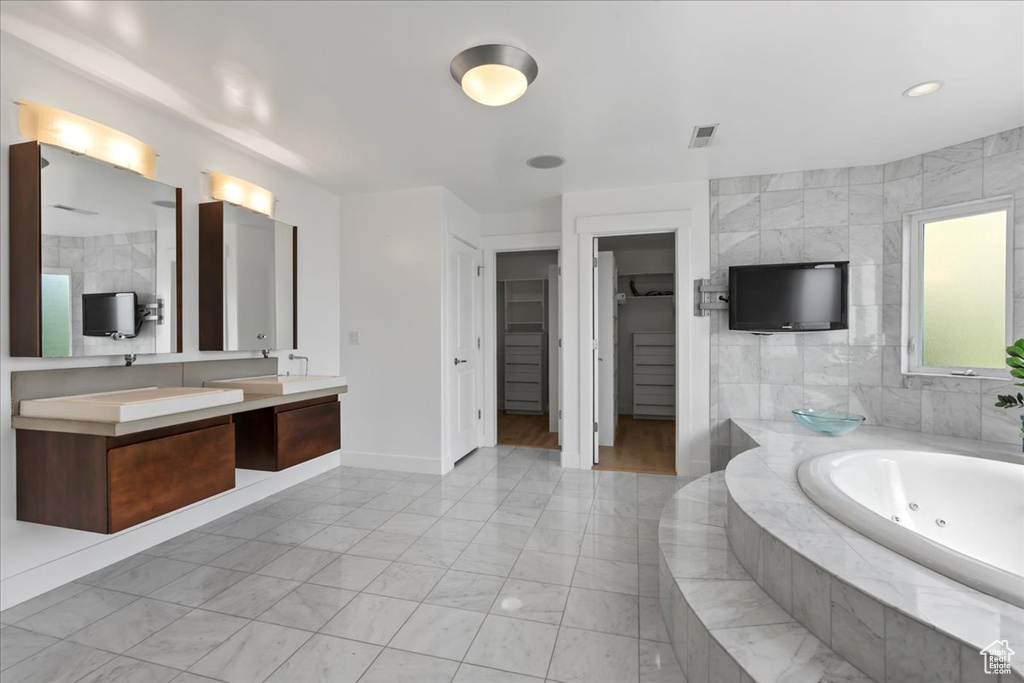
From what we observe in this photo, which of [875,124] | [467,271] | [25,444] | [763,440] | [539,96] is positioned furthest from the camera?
[467,271]

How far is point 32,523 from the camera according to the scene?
6.53ft

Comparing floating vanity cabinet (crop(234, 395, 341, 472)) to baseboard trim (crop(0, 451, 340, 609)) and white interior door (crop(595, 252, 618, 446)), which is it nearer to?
baseboard trim (crop(0, 451, 340, 609))

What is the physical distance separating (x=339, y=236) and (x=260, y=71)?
1.99 metres

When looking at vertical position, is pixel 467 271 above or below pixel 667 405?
above

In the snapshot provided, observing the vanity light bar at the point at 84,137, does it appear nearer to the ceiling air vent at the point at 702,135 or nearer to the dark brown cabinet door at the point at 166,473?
the dark brown cabinet door at the point at 166,473

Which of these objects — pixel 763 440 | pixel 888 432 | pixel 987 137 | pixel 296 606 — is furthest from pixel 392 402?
pixel 987 137

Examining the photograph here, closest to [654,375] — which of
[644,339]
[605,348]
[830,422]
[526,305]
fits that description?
[644,339]

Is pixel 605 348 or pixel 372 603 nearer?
pixel 372 603

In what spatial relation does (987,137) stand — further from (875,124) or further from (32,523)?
(32,523)

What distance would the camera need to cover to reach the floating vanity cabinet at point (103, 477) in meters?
1.80

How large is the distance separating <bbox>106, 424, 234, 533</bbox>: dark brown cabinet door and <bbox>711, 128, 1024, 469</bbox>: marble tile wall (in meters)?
3.35

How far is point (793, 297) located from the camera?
3365mm

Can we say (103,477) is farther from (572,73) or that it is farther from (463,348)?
(463,348)

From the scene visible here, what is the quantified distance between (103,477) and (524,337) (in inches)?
200
